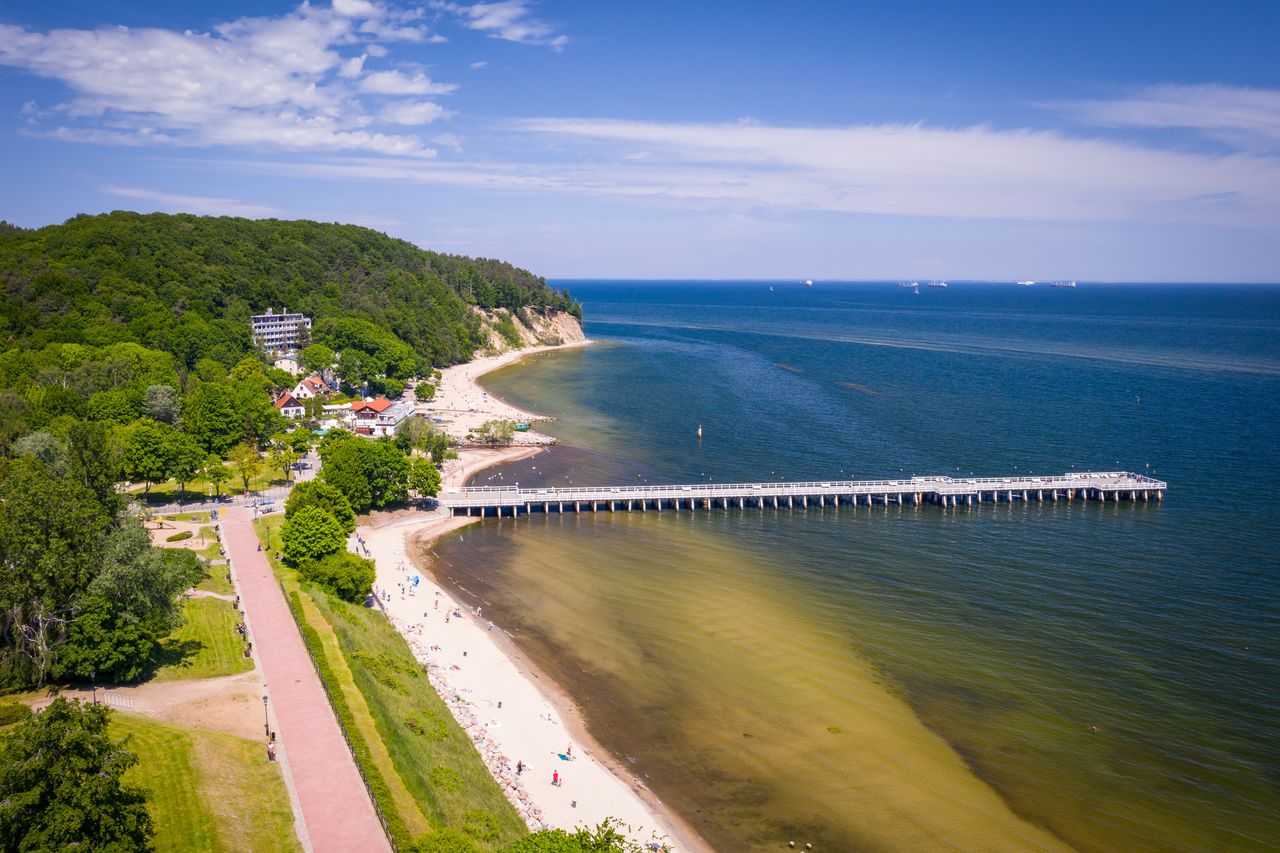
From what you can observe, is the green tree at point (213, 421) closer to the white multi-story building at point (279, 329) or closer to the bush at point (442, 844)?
the white multi-story building at point (279, 329)

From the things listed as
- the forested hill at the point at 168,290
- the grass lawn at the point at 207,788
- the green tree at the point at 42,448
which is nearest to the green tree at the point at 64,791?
the grass lawn at the point at 207,788

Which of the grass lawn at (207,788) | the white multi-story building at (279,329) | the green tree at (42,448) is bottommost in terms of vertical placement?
the grass lawn at (207,788)

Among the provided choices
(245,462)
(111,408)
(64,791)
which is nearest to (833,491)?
(245,462)

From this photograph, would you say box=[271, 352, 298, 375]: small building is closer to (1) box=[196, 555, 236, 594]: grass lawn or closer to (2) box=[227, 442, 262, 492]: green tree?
(2) box=[227, 442, 262, 492]: green tree

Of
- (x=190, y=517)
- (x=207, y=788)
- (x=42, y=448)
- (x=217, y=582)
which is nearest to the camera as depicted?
(x=207, y=788)

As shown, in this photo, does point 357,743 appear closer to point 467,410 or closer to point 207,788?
point 207,788
